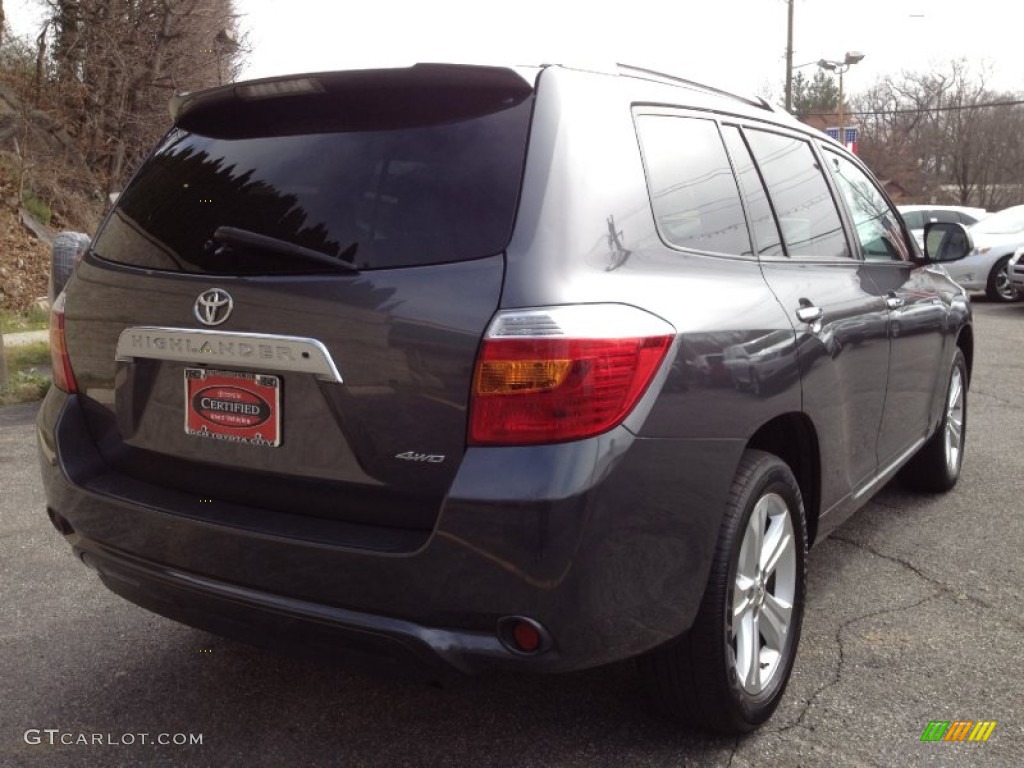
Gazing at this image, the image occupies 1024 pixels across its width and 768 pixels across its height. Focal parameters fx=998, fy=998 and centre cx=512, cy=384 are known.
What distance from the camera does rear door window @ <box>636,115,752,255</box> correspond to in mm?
2506

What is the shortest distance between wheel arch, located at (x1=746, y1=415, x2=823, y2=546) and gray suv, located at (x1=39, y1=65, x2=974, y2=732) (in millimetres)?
23

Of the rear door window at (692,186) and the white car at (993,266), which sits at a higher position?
the rear door window at (692,186)

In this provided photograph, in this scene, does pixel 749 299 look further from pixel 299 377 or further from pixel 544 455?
pixel 299 377

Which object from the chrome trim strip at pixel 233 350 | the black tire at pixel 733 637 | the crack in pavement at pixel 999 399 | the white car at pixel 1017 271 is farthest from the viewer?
the white car at pixel 1017 271

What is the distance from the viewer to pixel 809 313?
2900 mm

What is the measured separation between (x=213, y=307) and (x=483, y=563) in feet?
2.85

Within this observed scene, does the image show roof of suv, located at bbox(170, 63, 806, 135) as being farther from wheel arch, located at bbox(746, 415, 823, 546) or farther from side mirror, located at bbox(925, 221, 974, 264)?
side mirror, located at bbox(925, 221, 974, 264)

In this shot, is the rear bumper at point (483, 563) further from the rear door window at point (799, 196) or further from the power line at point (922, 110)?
the power line at point (922, 110)

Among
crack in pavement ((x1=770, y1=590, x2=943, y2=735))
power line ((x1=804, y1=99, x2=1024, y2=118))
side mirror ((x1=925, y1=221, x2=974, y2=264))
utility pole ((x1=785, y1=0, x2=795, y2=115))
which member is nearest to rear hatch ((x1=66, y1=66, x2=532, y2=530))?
crack in pavement ((x1=770, y1=590, x2=943, y2=735))

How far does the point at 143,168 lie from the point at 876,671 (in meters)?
2.64

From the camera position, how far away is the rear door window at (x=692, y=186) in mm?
2506

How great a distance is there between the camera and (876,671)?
305 centimetres

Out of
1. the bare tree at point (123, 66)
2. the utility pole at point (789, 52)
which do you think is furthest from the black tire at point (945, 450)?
the utility pole at point (789, 52)

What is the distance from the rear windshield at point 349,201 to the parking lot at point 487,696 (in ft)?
3.26
